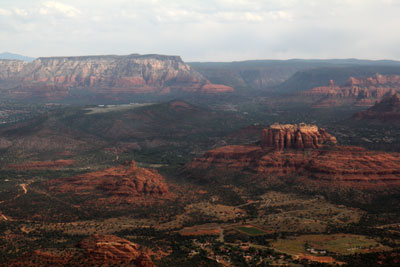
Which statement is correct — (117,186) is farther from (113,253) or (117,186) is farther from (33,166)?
(113,253)

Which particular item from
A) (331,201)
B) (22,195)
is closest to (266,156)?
(331,201)

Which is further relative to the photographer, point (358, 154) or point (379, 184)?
point (358, 154)

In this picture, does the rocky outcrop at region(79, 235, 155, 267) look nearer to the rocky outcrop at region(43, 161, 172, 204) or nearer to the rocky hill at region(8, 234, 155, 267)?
the rocky hill at region(8, 234, 155, 267)

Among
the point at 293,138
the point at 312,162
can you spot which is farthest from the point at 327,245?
the point at 293,138

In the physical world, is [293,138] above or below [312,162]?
above

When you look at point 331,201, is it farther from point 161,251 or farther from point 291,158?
point 161,251

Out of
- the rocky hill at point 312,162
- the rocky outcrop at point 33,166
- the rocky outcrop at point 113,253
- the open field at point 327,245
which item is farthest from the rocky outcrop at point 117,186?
the rocky outcrop at point 113,253

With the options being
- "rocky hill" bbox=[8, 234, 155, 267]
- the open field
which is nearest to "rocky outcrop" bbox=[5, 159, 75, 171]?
"rocky hill" bbox=[8, 234, 155, 267]

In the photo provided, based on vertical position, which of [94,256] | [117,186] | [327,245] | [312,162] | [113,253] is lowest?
[327,245]
